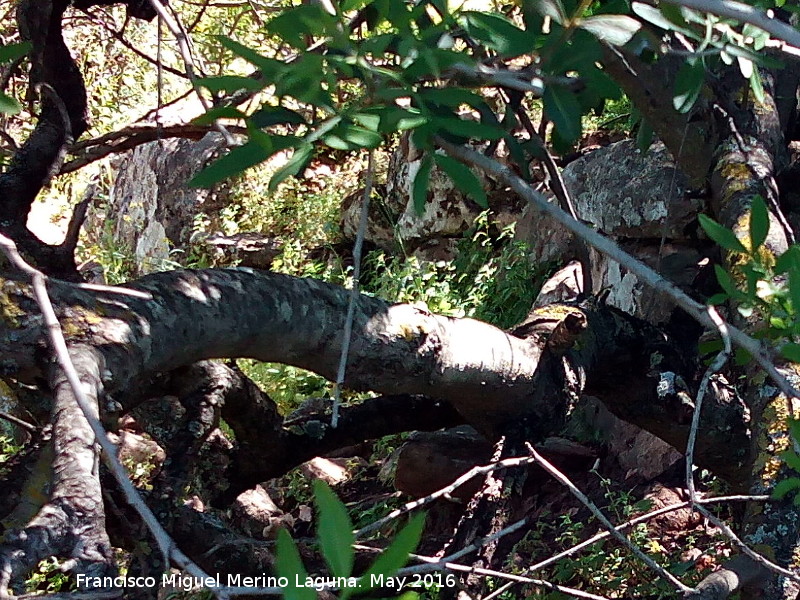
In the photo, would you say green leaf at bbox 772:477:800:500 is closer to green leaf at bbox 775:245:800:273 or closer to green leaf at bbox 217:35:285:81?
green leaf at bbox 775:245:800:273

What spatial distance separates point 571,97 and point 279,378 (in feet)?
11.2

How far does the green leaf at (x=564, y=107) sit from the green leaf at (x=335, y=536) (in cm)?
75

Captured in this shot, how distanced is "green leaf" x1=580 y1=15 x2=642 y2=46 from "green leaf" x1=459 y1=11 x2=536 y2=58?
75 millimetres

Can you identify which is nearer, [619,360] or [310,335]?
[310,335]

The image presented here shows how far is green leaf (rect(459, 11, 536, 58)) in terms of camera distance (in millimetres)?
1062

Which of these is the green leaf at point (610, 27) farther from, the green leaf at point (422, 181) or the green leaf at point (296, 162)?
the green leaf at point (296, 162)

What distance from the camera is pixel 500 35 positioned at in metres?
1.07

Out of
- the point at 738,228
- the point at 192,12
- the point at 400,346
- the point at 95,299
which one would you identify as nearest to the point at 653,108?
the point at 738,228

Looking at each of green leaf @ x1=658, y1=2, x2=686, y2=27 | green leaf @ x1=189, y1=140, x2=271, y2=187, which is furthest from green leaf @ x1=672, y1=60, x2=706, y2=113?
green leaf @ x1=189, y1=140, x2=271, y2=187

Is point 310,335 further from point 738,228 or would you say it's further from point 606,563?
point 606,563

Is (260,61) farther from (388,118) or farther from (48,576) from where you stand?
(48,576)

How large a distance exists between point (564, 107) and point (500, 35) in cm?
20

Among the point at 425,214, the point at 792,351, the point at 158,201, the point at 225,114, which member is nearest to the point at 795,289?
the point at 792,351

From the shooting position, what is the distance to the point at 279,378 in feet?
14.6
